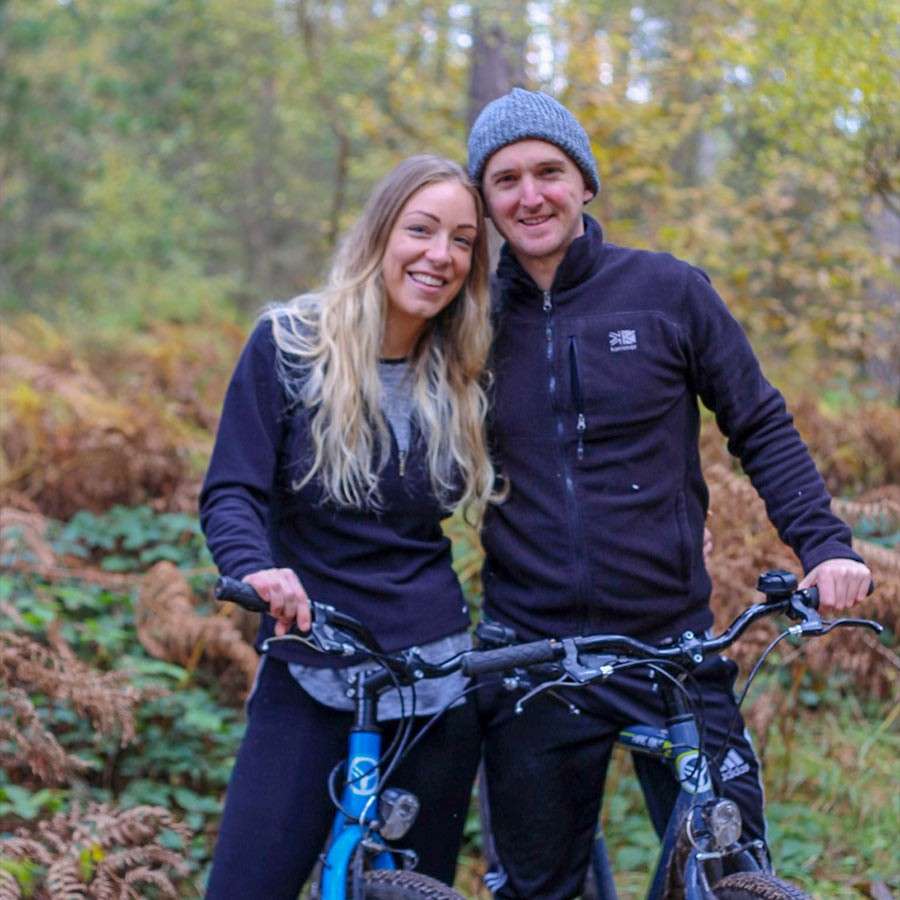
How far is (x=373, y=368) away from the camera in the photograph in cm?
319

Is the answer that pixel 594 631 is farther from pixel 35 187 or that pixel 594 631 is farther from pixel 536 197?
pixel 35 187

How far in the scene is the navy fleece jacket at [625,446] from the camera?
3.09 m

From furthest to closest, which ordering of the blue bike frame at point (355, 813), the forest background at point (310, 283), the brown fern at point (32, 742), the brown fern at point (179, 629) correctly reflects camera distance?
1. the brown fern at point (179, 629)
2. the forest background at point (310, 283)
3. the brown fern at point (32, 742)
4. the blue bike frame at point (355, 813)

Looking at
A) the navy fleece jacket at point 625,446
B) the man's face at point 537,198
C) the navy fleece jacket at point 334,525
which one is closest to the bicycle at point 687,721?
the navy fleece jacket at point 625,446

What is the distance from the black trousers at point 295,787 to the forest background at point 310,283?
1110mm

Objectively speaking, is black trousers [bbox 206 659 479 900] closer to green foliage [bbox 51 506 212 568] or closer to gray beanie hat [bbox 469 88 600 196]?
gray beanie hat [bbox 469 88 600 196]

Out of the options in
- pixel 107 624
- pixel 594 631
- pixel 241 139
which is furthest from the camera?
pixel 241 139

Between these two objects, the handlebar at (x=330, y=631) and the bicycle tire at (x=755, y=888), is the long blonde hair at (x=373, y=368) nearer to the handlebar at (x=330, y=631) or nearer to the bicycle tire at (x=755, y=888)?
the handlebar at (x=330, y=631)

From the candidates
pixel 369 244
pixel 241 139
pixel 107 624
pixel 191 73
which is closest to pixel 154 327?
pixel 191 73

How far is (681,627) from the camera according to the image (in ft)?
10.4

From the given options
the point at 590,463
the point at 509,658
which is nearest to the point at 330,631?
the point at 509,658

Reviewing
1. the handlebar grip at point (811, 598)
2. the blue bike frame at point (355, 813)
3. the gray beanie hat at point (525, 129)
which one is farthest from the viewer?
the gray beanie hat at point (525, 129)

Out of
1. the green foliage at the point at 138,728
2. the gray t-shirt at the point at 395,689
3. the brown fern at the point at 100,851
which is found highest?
the gray t-shirt at the point at 395,689

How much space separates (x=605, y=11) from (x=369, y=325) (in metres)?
9.02
